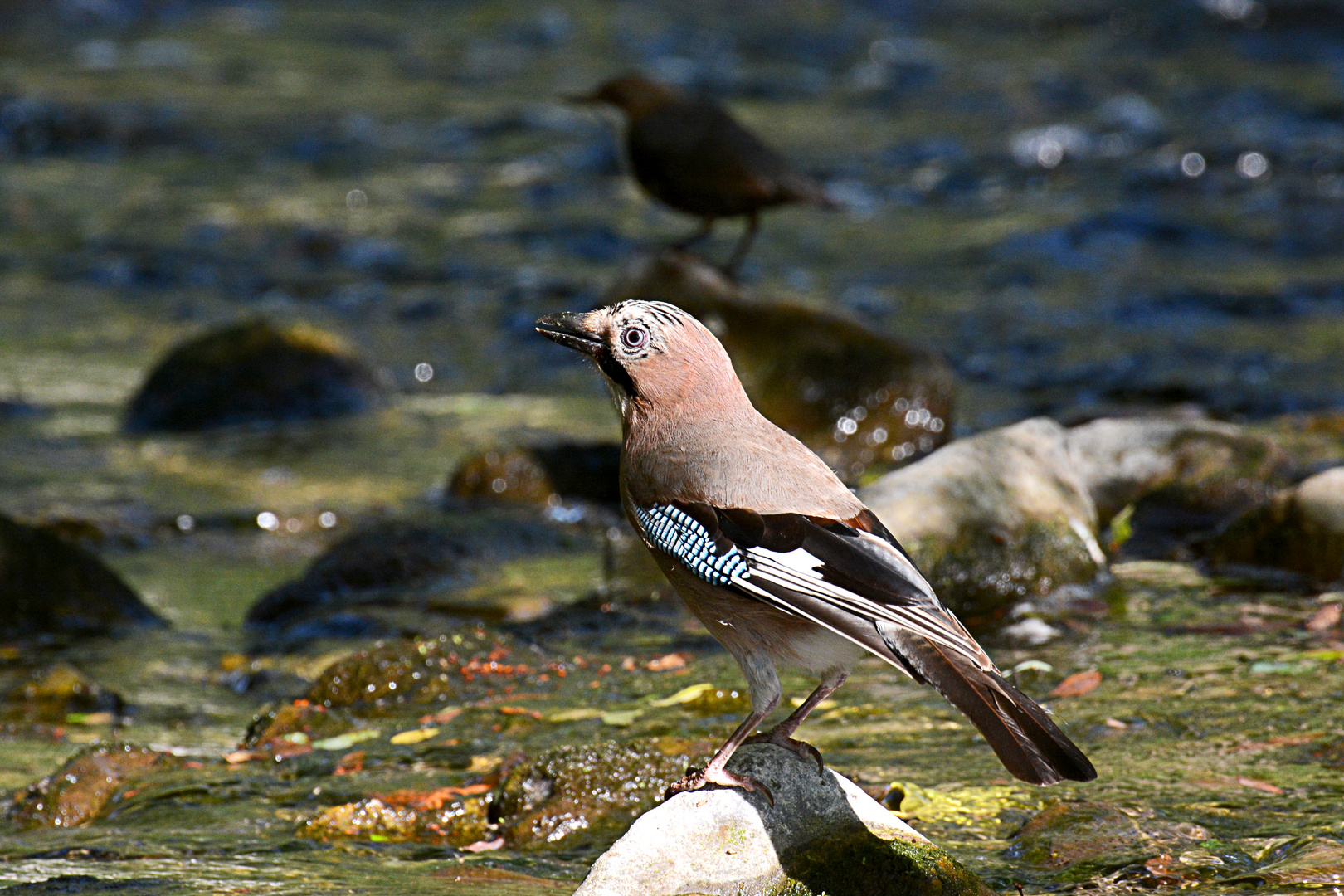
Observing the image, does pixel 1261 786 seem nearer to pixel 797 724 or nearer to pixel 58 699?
pixel 797 724

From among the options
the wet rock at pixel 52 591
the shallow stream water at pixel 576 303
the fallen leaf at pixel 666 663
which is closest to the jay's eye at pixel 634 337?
the shallow stream water at pixel 576 303

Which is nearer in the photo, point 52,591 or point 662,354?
point 662,354

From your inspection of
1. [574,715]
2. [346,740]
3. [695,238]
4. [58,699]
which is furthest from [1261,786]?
[695,238]

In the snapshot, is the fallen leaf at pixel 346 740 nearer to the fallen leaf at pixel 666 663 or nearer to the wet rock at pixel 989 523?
the fallen leaf at pixel 666 663

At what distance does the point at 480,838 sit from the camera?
490cm

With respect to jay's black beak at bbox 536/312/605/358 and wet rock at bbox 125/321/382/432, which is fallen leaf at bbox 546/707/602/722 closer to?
jay's black beak at bbox 536/312/605/358

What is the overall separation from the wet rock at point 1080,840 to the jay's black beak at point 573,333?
182 centimetres

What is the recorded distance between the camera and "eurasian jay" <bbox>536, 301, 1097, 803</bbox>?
3.70 metres

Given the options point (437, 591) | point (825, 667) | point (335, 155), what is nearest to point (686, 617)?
point (437, 591)

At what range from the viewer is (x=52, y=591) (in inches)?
289

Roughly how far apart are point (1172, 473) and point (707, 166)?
3.81 m

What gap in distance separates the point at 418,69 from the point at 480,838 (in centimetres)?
1748

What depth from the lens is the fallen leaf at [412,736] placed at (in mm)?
5727

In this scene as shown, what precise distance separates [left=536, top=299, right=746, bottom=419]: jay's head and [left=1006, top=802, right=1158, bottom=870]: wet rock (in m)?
1.48
